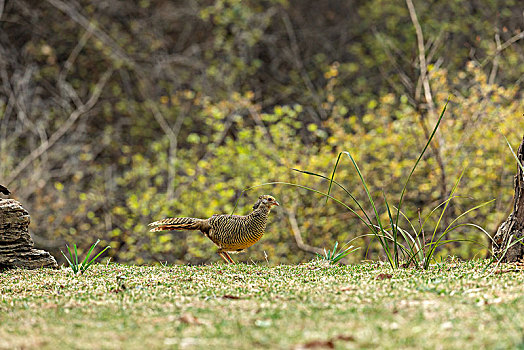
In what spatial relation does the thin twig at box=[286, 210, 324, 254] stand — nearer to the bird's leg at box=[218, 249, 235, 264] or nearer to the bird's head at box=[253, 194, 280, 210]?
the bird's leg at box=[218, 249, 235, 264]

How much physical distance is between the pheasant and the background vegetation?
99.5 inches

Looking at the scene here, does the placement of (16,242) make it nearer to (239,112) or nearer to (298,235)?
(298,235)

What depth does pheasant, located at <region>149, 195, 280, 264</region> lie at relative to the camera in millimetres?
4520

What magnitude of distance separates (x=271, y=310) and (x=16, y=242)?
2.78 metres

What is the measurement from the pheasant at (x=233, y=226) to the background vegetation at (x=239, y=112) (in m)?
2.53

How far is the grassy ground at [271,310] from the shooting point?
217cm

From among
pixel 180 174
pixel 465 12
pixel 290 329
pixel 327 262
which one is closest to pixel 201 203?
pixel 180 174

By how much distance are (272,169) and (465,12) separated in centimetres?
697

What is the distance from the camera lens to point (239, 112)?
1001 cm

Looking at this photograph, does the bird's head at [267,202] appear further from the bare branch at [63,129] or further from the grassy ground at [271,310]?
the bare branch at [63,129]

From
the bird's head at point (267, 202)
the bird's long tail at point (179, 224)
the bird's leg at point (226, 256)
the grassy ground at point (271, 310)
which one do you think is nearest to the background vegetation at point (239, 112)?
the bird's leg at point (226, 256)

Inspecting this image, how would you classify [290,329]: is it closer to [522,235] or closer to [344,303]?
[344,303]

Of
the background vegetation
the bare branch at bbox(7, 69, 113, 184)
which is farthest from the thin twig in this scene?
the bare branch at bbox(7, 69, 113, 184)

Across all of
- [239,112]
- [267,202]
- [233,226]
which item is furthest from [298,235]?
[239,112]
